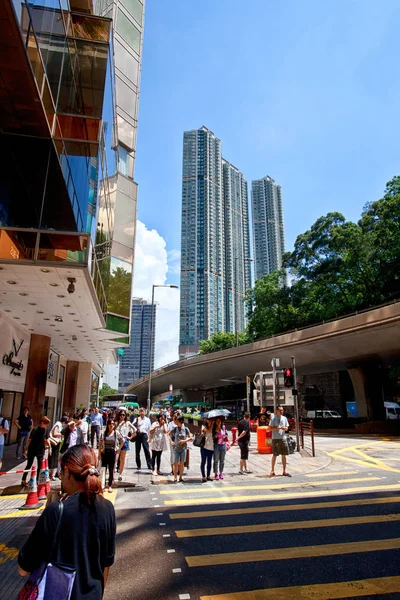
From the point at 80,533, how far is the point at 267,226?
313 feet

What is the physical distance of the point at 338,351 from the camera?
31.0 m

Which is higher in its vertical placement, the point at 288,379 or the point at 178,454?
the point at 288,379

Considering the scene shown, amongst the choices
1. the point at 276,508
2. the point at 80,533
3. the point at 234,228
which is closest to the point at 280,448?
the point at 276,508

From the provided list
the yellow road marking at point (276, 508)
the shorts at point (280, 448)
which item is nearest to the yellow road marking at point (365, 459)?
the shorts at point (280, 448)

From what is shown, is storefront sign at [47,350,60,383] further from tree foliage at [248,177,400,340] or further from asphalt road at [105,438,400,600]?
tree foliage at [248,177,400,340]

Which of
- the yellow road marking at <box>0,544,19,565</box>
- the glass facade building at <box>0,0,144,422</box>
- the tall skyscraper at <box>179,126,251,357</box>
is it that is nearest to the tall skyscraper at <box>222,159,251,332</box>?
A: the tall skyscraper at <box>179,126,251,357</box>

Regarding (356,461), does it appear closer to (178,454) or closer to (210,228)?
(178,454)

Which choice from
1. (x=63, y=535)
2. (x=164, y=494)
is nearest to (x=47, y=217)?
(x=164, y=494)

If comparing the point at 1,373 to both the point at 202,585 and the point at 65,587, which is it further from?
the point at 65,587

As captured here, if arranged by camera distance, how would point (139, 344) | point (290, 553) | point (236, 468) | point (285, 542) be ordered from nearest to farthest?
point (290, 553), point (285, 542), point (236, 468), point (139, 344)

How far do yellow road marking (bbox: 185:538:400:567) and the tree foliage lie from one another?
2928 cm

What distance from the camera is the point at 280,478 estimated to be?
10.7 meters

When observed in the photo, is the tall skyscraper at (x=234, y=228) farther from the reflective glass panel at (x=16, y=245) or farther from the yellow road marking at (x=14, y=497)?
the yellow road marking at (x=14, y=497)

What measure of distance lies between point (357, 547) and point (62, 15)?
16138 mm
